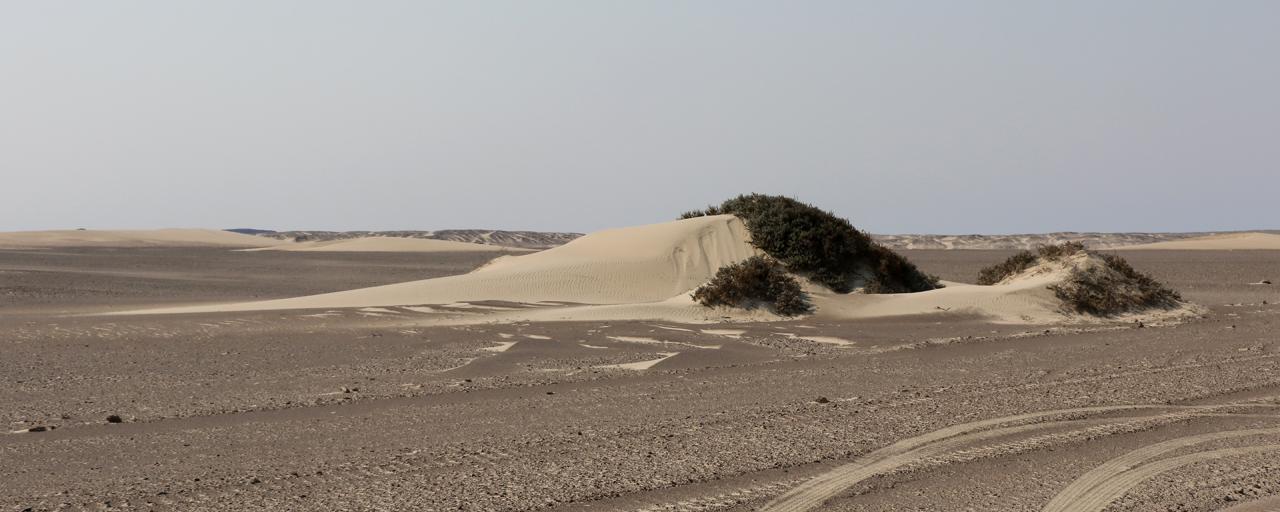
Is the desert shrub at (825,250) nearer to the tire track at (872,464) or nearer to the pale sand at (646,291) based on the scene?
the pale sand at (646,291)

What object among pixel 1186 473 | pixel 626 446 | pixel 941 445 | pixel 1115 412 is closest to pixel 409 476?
pixel 626 446

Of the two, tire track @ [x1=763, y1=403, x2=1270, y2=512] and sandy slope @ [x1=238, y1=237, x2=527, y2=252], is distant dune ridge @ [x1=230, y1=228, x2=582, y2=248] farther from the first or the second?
tire track @ [x1=763, y1=403, x2=1270, y2=512]

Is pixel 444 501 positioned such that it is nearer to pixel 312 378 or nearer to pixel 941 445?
pixel 941 445

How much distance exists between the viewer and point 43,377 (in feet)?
42.4

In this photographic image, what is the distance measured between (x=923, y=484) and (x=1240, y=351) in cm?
961

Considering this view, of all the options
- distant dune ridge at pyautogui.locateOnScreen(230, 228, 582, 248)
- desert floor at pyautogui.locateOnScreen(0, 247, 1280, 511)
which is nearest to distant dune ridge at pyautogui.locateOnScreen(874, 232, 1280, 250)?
distant dune ridge at pyautogui.locateOnScreen(230, 228, 582, 248)

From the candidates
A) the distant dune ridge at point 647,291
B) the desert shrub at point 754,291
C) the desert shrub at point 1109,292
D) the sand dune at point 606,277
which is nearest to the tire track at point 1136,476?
the distant dune ridge at point 647,291

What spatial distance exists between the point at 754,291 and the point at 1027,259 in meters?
6.81

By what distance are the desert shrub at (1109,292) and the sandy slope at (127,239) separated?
232 feet

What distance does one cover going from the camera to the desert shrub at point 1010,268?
2392cm

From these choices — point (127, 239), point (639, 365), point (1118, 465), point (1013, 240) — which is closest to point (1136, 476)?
point (1118, 465)

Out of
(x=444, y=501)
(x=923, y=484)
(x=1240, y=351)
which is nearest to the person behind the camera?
(x=444, y=501)

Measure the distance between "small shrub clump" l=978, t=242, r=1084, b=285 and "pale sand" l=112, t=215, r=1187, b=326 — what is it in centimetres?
33

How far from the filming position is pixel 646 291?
2609cm
